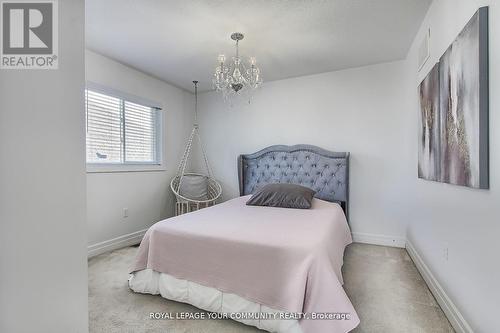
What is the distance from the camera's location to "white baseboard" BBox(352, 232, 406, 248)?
10.7 feet

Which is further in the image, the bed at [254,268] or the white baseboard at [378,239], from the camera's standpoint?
the white baseboard at [378,239]

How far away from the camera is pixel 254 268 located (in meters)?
1.70

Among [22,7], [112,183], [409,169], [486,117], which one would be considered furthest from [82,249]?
[409,169]

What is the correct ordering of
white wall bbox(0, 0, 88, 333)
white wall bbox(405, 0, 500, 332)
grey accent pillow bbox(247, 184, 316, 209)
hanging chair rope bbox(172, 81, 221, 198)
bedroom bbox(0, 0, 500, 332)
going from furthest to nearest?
hanging chair rope bbox(172, 81, 221, 198) → grey accent pillow bbox(247, 184, 316, 209) → white wall bbox(405, 0, 500, 332) → bedroom bbox(0, 0, 500, 332) → white wall bbox(0, 0, 88, 333)

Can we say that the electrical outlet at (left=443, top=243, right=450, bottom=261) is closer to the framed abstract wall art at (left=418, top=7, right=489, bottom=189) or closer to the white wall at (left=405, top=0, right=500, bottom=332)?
the white wall at (left=405, top=0, right=500, bottom=332)

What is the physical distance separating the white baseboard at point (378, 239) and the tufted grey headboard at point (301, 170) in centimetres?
40

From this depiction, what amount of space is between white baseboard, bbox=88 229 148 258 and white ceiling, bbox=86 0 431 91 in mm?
2291

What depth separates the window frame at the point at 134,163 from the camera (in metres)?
2.98

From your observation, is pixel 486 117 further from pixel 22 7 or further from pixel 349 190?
pixel 349 190

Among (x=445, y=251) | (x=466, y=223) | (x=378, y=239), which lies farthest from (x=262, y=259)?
(x=378, y=239)

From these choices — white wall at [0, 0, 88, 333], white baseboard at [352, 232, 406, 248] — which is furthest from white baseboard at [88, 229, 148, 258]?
white baseboard at [352, 232, 406, 248]

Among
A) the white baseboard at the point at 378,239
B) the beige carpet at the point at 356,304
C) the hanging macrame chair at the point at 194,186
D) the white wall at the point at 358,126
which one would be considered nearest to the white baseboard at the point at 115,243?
the beige carpet at the point at 356,304

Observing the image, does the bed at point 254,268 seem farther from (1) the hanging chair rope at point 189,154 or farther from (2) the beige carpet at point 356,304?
(1) the hanging chair rope at point 189,154

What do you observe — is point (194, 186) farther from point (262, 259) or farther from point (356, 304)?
point (356, 304)
